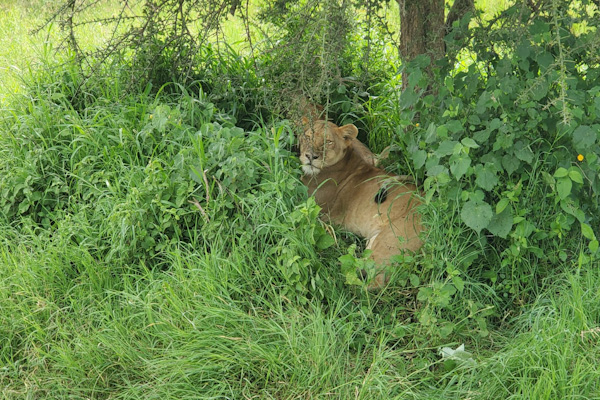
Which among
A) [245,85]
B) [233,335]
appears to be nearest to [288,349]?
[233,335]

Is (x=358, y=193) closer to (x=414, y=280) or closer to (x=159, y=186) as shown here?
(x=414, y=280)

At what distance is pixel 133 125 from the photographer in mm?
4523

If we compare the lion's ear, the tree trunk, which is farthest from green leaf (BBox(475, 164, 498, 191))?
the lion's ear

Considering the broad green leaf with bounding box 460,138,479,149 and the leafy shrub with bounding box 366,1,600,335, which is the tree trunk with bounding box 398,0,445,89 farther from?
the broad green leaf with bounding box 460,138,479,149

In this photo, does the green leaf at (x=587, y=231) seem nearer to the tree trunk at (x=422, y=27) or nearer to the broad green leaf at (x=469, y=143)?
the broad green leaf at (x=469, y=143)

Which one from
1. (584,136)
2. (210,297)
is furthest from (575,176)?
(210,297)

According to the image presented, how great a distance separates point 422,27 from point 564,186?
152 cm

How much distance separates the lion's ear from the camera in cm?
441

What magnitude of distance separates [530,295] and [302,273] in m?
1.22

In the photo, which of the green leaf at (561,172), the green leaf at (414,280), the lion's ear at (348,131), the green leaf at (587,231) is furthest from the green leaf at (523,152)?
the lion's ear at (348,131)

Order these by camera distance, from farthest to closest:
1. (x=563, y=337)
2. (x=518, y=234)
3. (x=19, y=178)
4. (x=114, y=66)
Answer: (x=114, y=66) < (x=19, y=178) < (x=518, y=234) < (x=563, y=337)

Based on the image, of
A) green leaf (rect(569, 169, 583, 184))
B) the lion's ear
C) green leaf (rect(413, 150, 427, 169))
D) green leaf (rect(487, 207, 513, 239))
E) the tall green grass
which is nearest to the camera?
the tall green grass

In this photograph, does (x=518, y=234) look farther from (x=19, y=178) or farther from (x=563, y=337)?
(x=19, y=178)

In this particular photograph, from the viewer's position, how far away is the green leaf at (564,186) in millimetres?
3254
